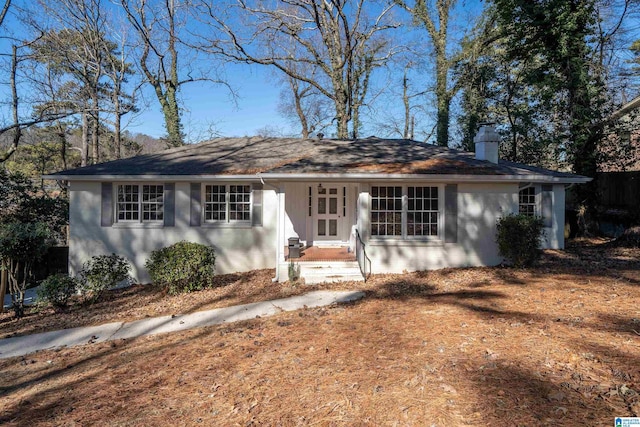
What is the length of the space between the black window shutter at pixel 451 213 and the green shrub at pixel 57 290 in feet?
30.4

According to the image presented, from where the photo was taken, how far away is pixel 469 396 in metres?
3.23

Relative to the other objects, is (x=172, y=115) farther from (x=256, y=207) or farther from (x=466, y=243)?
(x=466, y=243)

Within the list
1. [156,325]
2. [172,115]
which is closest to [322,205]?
[156,325]

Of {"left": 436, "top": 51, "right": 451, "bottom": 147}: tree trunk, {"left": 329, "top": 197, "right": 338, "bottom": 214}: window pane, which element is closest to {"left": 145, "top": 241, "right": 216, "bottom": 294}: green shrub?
{"left": 329, "top": 197, "right": 338, "bottom": 214}: window pane

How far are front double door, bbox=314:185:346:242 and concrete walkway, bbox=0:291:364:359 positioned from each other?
3.91 m

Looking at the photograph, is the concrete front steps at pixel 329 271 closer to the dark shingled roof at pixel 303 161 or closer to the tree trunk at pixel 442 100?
the dark shingled roof at pixel 303 161

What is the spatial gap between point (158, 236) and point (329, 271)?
17.1 feet

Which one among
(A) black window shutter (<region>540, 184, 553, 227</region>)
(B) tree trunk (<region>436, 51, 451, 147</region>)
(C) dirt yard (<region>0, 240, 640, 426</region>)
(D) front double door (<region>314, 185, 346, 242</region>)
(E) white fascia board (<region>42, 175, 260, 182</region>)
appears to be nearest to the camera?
(C) dirt yard (<region>0, 240, 640, 426</region>)

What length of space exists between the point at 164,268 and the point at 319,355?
5416 millimetres

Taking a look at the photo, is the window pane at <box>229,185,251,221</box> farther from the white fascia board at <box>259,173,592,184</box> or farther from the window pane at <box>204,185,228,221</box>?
the white fascia board at <box>259,173,592,184</box>

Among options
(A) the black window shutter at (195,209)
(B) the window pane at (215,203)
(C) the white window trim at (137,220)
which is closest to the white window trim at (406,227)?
(B) the window pane at (215,203)

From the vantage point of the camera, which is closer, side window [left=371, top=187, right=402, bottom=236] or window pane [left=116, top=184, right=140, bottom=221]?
side window [left=371, top=187, right=402, bottom=236]

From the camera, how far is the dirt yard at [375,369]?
123 inches

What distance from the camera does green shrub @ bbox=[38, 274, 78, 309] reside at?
800 cm
